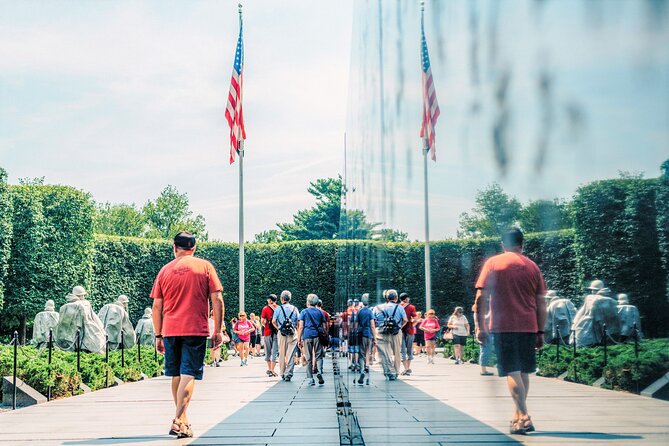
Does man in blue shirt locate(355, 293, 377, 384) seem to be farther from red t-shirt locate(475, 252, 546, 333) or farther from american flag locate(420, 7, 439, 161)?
red t-shirt locate(475, 252, 546, 333)

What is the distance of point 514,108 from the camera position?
104 centimetres

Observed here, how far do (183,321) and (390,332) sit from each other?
313 cm

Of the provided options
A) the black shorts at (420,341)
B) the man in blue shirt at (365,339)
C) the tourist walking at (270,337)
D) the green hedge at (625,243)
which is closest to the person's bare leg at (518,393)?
the green hedge at (625,243)

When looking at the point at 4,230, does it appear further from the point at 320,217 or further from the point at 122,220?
the point at 122,220

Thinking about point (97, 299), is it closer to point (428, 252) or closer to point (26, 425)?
point (26, 425)

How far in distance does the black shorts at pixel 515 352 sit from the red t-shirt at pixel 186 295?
594cm

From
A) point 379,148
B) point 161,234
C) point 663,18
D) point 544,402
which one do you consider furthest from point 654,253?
point 161,234

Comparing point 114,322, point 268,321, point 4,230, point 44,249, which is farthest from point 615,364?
point 44,249

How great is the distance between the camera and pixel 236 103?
24.4 meters

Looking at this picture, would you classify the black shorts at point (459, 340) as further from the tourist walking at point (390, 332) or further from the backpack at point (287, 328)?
the backpack at point (287, 328)

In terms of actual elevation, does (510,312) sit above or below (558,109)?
below

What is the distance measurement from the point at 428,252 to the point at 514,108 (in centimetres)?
100

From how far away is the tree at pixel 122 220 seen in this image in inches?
2830

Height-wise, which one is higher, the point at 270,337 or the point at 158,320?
the point at 158,320
